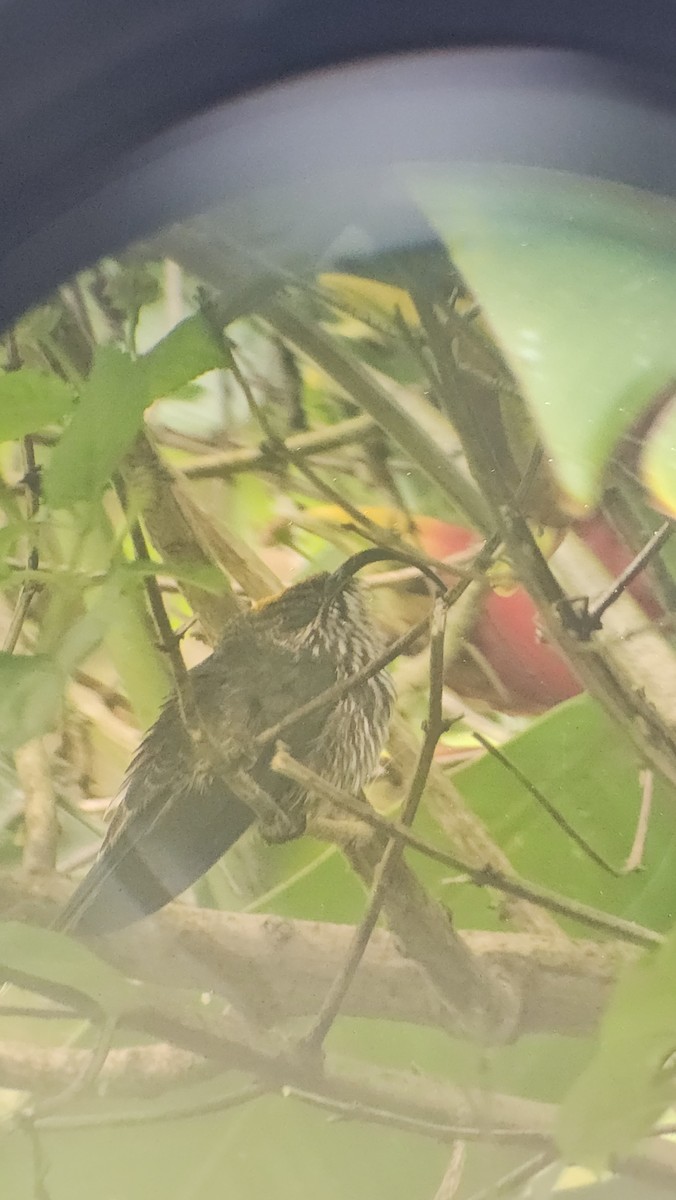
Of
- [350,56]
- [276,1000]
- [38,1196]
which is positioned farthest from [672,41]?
[38,1196]

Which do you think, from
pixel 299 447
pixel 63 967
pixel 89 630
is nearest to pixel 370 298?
pixel 299 447

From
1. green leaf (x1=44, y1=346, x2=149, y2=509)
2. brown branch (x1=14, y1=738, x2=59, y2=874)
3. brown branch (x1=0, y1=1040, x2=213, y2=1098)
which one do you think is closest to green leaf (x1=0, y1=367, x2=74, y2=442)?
green leaf (x1=44, y1=346, x2=149, y2=509)

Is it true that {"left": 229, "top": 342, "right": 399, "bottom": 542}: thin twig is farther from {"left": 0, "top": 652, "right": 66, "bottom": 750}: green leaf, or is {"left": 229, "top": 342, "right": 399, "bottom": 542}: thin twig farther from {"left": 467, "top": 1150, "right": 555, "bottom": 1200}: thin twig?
{"left": 467, "top": 1150, "right": 555, "bottom": 1200}: thin twig

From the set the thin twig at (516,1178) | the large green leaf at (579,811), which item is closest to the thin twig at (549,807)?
the large green leaf at (579,811)

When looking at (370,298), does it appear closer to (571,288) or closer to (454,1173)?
(571,288)

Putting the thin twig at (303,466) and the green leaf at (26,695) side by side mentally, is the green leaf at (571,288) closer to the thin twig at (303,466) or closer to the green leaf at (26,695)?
the thin twig at (303,466)

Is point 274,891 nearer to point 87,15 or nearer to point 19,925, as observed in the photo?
point 19,925
